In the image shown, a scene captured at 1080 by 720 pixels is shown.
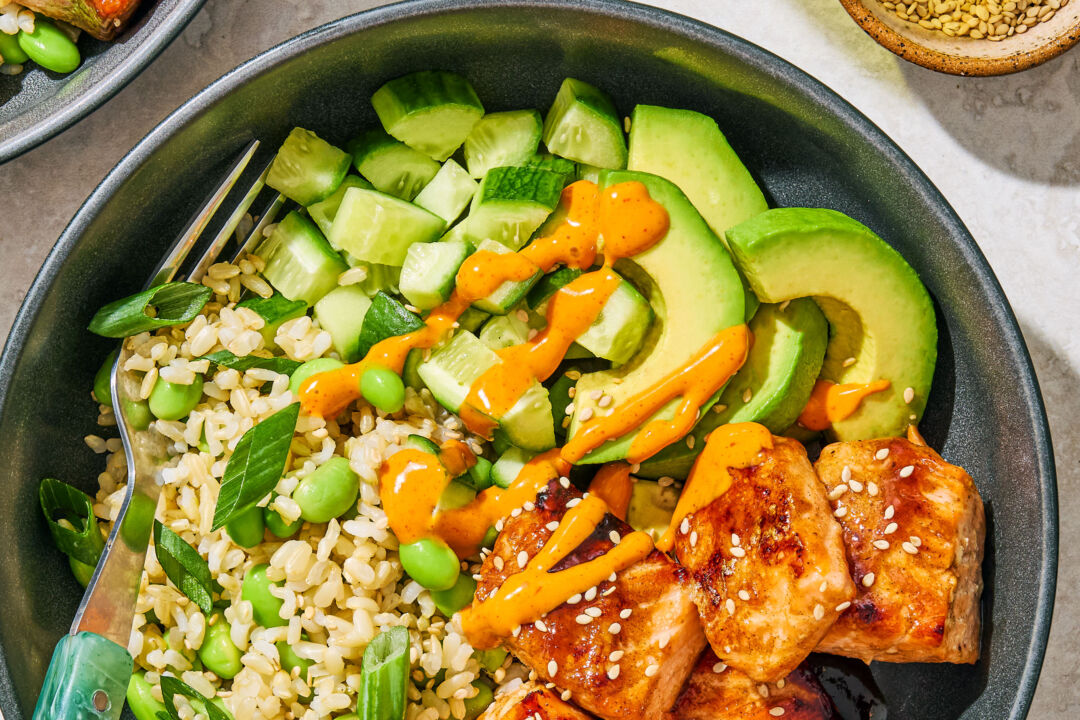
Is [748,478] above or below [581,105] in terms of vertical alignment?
below

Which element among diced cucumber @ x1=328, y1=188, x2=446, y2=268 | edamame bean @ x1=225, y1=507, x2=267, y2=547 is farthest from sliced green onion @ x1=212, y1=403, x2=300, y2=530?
diced cucumber @ x1=328, y1=188, x2=446, y2=268

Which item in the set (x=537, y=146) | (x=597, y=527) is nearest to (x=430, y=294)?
(x=537, y=146)

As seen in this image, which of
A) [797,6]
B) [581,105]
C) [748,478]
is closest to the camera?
[748,478]

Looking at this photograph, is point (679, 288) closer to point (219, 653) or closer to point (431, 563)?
point (431, 563)

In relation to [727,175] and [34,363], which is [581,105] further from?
[34,363]

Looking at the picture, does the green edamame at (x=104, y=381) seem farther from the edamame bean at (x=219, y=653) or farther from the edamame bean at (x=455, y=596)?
the edamame bean at (x=455, y=596)

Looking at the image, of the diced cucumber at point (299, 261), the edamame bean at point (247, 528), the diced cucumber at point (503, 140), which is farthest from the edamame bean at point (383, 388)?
the diced cucumber at point (503, 140)
